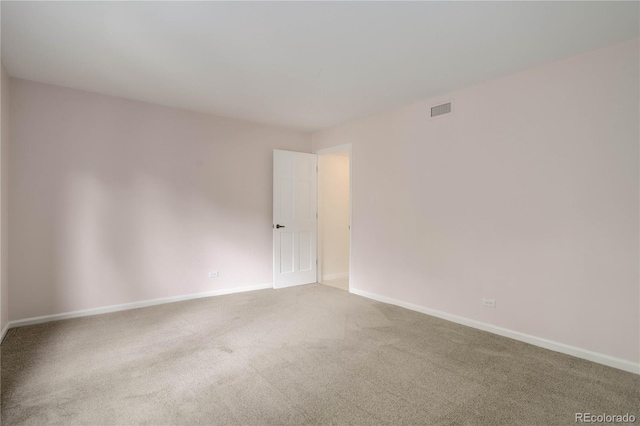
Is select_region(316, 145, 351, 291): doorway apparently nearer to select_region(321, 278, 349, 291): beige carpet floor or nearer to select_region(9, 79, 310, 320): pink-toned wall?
select_region(321, 278, 349, 291): beige carpet floor

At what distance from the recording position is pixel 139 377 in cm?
242

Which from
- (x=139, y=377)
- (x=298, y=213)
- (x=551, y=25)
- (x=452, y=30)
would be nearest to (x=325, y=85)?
(x=452, y=30)

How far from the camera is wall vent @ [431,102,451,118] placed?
12.3ft

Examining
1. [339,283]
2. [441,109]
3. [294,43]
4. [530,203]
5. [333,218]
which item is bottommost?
[339,283]

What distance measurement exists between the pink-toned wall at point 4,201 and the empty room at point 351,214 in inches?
2.3

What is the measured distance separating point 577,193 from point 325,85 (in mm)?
2573

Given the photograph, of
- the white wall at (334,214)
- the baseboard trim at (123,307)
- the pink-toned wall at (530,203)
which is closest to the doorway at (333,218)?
the white wall at (334,214)

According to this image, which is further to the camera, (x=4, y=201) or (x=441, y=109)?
(x=441, y=109)

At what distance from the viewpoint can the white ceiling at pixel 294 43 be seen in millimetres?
2244

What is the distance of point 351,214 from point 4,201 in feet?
13.2

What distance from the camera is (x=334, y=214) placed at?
5.99m

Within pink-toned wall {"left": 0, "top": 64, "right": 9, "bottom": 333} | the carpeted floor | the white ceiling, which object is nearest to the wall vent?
the white ceiling

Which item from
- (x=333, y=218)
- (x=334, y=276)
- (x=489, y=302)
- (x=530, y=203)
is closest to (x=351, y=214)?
(x=333, y=218)

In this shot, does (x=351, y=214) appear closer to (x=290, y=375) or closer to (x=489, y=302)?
(x=489, y=302)
